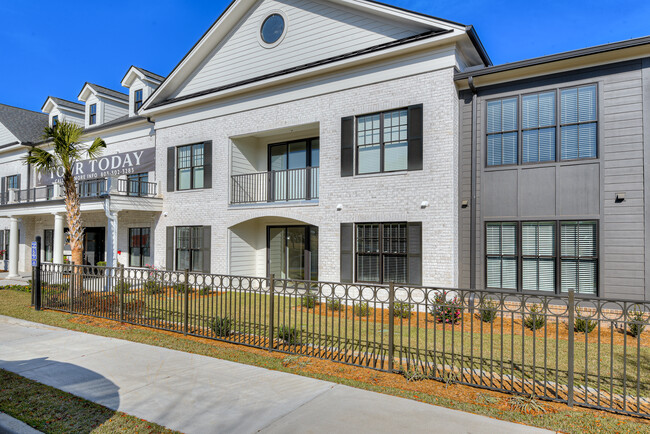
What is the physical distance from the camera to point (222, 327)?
798 cm

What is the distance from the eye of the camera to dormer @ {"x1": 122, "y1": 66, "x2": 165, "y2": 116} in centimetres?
2006

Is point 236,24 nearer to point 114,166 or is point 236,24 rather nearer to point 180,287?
point 114,166

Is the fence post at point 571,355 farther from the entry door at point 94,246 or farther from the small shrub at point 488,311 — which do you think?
the entry door at point 94,246

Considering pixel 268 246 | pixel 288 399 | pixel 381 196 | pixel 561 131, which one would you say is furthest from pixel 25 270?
pixel 561 131

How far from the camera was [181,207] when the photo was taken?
17.0 m

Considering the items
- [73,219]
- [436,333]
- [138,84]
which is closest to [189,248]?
[73,219]

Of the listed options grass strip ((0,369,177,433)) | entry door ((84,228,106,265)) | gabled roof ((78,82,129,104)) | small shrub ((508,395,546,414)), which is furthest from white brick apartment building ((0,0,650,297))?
grass strip ((0,369,177,433))

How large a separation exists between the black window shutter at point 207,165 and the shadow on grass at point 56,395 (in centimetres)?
1047

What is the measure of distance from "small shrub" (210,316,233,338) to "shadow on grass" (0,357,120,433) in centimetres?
242

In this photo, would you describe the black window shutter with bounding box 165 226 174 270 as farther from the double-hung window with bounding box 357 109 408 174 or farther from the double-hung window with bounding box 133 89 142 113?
the double-hung window with bounding box 357 109 408 174

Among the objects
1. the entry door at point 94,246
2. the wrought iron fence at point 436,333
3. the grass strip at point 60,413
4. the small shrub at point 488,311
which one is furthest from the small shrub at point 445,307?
the entry door at point 94,246

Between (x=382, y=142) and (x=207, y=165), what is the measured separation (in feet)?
25.9

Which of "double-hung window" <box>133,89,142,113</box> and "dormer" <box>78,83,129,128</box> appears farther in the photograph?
"dormer" <box>78,83,129,128</box>

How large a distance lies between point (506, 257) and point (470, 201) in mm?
1866
